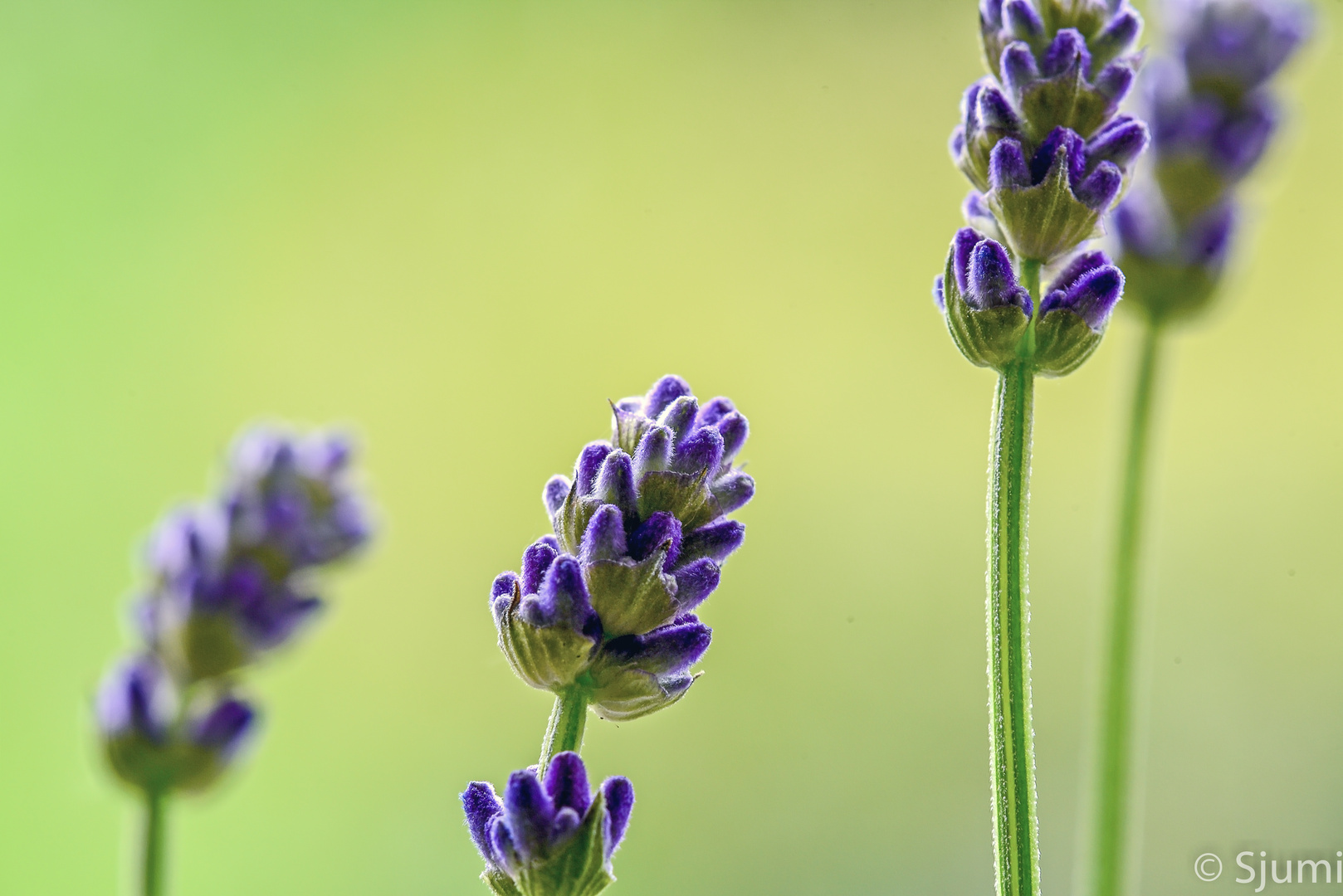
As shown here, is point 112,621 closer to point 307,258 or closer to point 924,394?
point 307,258

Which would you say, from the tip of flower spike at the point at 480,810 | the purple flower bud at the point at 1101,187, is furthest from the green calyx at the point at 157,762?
the purple flower bud at the point at 1101,187

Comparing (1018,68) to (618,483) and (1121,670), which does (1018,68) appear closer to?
(618,483)

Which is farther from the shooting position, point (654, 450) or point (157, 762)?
point (157, 762)

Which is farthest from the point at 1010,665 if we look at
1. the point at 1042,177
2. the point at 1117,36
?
the point at 1117,36

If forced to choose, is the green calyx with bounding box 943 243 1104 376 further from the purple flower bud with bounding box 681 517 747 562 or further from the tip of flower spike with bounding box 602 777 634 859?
the tip of flower spike with bounding box 602 777 634 859

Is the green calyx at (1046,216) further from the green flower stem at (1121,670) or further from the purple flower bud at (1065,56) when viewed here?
the green flower stem at (1121,670)

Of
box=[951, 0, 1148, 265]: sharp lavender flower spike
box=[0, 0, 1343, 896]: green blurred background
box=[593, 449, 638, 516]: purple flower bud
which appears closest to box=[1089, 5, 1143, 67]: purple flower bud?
box=[951, 0, 1148, 265]: sharp lavender flower spike
